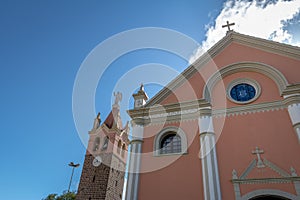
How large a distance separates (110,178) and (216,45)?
23.1 meters

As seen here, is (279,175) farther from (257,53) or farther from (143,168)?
(257,53)

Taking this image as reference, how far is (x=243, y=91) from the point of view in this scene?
404 inches

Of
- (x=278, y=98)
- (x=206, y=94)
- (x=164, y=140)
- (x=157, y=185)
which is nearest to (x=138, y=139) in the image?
(x=164, y=140)

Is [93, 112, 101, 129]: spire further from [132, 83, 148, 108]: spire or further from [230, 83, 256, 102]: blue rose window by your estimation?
[230, 83, 256, 102]: blue rose window

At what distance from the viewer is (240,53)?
444 inches

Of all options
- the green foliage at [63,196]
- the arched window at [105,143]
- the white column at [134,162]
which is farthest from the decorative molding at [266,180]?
the green foliage at [63,196]

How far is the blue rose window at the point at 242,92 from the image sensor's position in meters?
9.98

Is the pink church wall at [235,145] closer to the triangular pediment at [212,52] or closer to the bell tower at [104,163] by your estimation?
the triangular pediment at [212,52]

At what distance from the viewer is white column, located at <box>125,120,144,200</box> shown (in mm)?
9180

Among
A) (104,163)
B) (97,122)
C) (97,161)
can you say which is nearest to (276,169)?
(104,163)

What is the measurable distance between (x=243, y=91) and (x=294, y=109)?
2.25 metres

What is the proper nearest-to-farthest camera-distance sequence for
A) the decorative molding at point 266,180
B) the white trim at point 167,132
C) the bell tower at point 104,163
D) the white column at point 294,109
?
1. the decorative molding at point 266,180
2. the white column at point 294,109
3. the white trim at point 167,132
4. the bell tower at point 104,163

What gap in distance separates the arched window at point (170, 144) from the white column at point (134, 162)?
1.09 m

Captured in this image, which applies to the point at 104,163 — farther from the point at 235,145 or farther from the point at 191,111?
the point at 235,145
